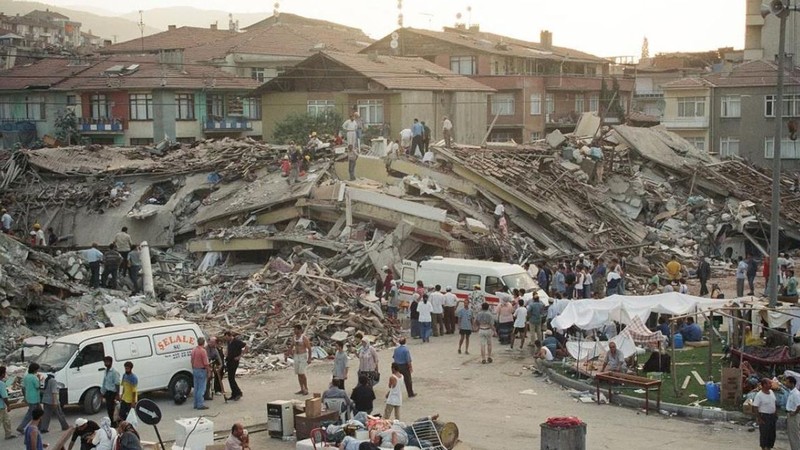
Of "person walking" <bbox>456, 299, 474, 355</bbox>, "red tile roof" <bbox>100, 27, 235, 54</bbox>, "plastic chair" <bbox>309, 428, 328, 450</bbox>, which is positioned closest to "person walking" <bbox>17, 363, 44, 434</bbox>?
"plastic chair" <bbox>309, 428, 328, 450</bbox>

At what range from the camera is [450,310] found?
1141 inches

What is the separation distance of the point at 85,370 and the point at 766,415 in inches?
501

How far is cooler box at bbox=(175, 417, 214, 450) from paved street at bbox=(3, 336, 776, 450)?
1.42 meters

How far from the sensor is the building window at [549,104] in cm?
7800

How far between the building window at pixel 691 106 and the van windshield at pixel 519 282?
4196cm

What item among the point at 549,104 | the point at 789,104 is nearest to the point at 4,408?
the point at 789,104

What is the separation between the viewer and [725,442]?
18562 mm

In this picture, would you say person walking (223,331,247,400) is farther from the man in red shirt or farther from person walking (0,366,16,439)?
person walking (0,366,16,439)

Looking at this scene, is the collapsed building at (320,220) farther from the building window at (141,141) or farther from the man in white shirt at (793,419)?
the building window at (141,141)

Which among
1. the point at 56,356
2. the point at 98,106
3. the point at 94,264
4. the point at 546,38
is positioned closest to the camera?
the point at 56,356

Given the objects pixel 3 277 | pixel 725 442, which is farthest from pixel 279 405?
pixel 3 277

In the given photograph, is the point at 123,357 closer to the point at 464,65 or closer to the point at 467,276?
the point at 467,276

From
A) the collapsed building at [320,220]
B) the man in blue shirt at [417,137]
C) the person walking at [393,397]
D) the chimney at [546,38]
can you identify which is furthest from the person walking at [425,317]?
the chimney at [546,38]

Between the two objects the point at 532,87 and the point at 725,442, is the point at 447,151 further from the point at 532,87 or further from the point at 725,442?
the point at 532,87
